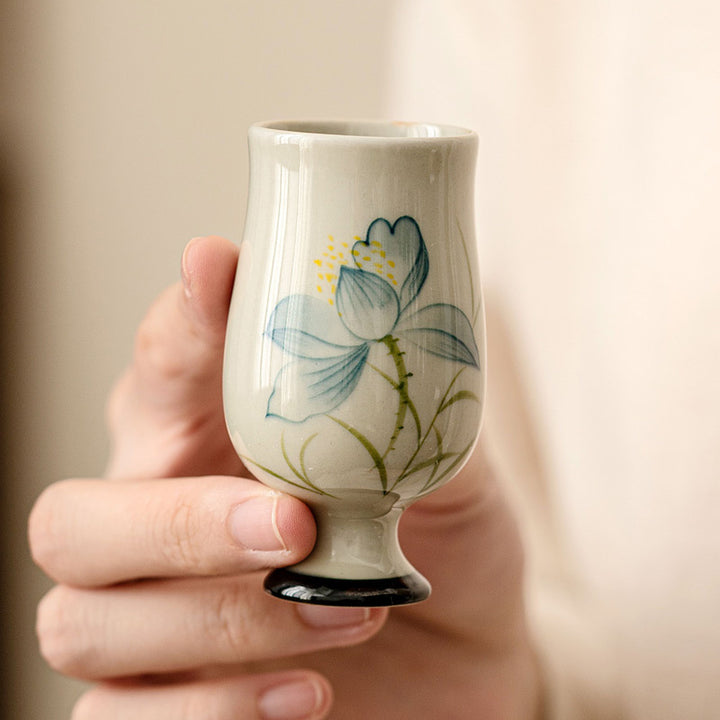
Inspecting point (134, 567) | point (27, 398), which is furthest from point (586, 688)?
point (27, 398)

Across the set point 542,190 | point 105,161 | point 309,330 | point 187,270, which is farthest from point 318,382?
point 105,161

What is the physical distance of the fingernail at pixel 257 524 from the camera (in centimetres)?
61

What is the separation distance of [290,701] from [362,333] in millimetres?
390

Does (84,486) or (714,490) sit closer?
(84,486)

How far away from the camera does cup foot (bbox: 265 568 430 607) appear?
0.61m

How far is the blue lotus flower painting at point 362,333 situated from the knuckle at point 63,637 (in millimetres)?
345

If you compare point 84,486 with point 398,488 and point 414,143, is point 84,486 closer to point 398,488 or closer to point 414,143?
point 398,488

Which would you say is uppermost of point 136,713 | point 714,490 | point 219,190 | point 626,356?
point 219,190

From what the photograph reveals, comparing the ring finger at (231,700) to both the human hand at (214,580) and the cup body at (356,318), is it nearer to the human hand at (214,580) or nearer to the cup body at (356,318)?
the human hand at (214,580)

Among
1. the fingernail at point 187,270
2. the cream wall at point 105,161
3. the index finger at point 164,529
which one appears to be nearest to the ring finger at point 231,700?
the index finger at point 164,529

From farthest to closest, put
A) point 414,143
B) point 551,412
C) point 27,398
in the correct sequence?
point 27,398, point 551,412, point 414,143

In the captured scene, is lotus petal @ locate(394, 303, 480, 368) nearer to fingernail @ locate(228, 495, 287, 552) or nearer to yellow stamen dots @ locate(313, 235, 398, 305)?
yellow stamen dots @ locate(313, 235, 398, 305)

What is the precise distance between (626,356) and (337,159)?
0.56 meters

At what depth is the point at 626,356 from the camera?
1016 millimetres
